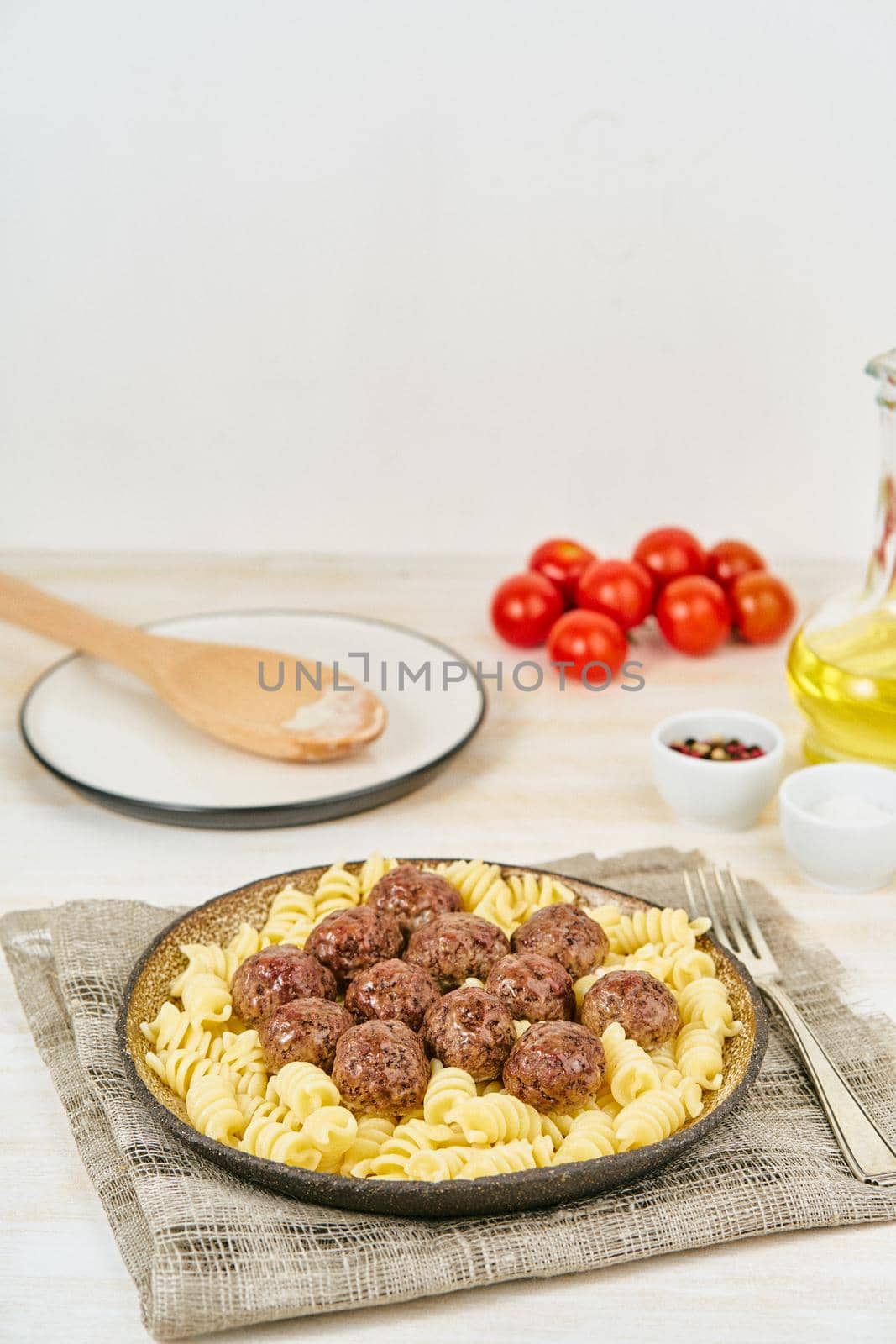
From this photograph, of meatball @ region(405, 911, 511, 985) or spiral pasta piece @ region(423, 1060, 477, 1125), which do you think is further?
meatball @ region(405, 911, 511, 985)

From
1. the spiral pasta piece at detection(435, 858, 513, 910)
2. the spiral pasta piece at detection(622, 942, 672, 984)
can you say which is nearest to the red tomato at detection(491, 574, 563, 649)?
the spiral pasta piece at detection(435, 858, 513, 910)

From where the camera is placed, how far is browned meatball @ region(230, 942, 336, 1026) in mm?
1097

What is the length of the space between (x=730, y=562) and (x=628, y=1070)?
Answer: 129 cm

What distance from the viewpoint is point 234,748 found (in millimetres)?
1762

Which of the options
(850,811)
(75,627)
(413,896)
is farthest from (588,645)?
(413,896)

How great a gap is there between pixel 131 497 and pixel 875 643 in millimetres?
1404

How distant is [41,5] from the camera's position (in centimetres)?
219

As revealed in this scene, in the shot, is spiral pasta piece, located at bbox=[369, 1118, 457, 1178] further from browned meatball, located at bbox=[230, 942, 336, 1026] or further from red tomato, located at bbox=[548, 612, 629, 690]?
red tomato, located at bbox=[548, 612, 629, 690]

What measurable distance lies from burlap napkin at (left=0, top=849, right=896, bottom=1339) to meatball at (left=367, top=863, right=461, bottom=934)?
0.25 metres

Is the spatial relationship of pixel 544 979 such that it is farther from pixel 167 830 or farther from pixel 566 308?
pixel 566 308

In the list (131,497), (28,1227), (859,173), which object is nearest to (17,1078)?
(28,1227)

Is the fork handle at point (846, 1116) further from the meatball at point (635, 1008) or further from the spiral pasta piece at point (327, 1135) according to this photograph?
the spiral pasta piece at point (327, 1135)

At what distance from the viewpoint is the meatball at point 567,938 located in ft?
3.77

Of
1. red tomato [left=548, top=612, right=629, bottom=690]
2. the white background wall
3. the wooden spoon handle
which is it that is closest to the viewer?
the wooden spoon handle
